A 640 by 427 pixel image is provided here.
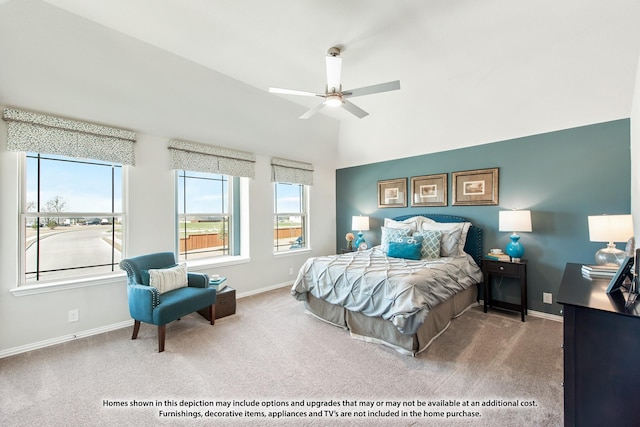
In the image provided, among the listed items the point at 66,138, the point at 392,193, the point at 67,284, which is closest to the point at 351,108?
the point at 392,193

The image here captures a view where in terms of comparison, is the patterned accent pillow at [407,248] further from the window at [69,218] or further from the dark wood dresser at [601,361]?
the window at [69,218]

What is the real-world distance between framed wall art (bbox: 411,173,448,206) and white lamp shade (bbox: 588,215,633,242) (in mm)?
1943

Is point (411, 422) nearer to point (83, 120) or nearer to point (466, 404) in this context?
point (466, 404)

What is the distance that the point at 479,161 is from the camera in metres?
4.02

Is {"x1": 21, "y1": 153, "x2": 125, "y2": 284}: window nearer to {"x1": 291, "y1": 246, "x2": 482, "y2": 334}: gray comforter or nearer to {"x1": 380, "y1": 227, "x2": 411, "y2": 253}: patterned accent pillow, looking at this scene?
{"x1": 291, "y1": 246, "x2": 482, "y2": 334}: gray comforter

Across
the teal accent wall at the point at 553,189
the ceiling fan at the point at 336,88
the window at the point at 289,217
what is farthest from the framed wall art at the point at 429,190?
the ceiling fan at the point at 336,88

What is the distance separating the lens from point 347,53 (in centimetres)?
275

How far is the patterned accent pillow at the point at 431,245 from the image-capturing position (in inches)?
149

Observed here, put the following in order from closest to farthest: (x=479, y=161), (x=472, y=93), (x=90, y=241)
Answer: (x=90, y=241) → (x=472, y=93) → (x=479, y=161)

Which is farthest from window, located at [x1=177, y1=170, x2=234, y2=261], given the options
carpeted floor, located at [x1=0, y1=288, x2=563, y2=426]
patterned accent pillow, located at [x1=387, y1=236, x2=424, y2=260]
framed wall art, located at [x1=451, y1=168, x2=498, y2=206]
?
framed wall art, located at [x1=451, y1=168, x2=498, y2=206]

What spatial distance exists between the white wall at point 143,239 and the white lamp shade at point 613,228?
3.88m

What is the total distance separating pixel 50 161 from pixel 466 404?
4.56 metres

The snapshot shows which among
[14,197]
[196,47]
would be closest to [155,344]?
[14,197]

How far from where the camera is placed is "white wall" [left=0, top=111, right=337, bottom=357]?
2.60 m
